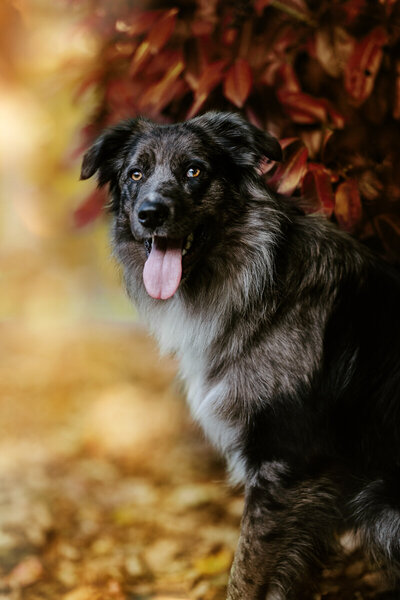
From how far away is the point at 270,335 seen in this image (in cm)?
272

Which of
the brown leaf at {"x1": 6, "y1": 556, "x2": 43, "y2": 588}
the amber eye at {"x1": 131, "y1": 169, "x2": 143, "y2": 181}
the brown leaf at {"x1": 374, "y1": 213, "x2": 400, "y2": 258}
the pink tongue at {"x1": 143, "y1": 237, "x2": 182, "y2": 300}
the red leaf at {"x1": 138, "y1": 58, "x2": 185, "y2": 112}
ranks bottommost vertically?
the brown leaf at {"x1": 6, "y1": 556, "x2": 43, "y2": 588}

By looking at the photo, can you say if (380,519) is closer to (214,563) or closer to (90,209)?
(214,563)

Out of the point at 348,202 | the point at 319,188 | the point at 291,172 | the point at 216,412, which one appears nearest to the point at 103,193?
the point at 291,172

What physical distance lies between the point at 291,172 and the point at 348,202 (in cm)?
31

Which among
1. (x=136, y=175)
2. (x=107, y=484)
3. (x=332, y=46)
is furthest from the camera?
(x=107, y=484)

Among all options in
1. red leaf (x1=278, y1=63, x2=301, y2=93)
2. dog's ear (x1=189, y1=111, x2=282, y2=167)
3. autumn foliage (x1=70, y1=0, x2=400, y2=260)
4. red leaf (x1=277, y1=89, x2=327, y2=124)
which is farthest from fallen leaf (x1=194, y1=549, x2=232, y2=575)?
red leaf (x1=278, y1=63, x2=301, y2=93)

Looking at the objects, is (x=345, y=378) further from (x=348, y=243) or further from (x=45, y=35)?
(x=45, y=35)

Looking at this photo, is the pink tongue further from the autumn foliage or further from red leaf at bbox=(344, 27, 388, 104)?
red leaf at bbox=(344, 27, 388, 104)

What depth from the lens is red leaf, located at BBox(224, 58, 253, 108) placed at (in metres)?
2.95

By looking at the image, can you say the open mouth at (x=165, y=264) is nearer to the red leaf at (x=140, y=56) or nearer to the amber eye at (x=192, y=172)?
the amber eye at (x=192, y=172)

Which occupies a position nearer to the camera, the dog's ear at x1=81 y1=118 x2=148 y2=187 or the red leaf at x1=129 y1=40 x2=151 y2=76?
the dog's ear at x1=81 y1=118 x2=148 y2=187

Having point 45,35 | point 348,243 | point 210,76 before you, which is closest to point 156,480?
point 348,243

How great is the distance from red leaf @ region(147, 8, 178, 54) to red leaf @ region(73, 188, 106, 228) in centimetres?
85

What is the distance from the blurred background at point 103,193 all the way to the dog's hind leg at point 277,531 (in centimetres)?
49
